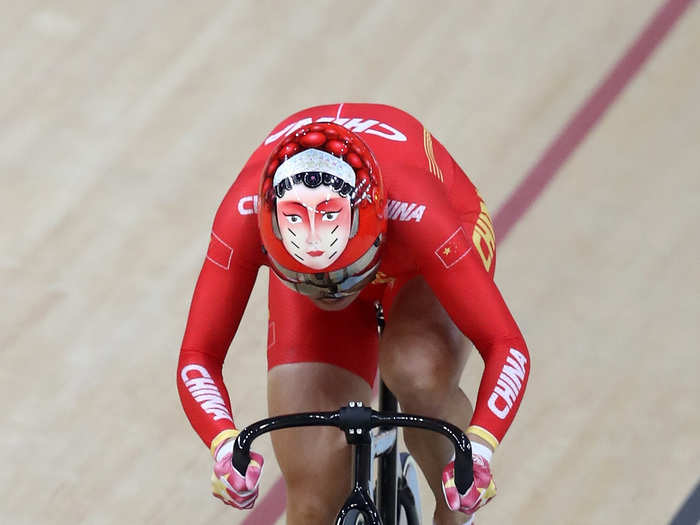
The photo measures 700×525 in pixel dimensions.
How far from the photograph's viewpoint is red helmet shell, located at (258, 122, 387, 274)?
9.57ft

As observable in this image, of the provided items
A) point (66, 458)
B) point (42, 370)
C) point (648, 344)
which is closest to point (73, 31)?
point (42, 370)

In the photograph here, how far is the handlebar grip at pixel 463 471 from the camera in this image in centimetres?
280

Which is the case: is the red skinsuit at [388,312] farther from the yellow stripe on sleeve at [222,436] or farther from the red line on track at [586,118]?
the red line on track at [586,118]

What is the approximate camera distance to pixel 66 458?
4.46 metres

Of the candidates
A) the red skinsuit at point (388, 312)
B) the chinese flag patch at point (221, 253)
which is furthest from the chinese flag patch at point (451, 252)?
the chinese flag patch at point (221, 253)

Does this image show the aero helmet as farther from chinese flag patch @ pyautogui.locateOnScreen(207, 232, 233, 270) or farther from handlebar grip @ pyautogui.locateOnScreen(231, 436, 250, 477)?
handlebar grip @ pyautogui.locateOnScreen(231, 436, 250, 477)

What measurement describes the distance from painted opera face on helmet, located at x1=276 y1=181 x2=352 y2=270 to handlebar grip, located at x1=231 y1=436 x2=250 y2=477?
1.34ft

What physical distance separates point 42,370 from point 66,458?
38 cm

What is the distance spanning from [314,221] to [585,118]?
2.93m

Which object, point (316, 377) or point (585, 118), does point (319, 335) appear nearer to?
point (316, 377)

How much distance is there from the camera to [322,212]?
288 cm

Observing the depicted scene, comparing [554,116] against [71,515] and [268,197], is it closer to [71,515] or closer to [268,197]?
[71,515]

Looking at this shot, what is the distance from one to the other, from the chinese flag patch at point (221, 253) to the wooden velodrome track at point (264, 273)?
138 cm

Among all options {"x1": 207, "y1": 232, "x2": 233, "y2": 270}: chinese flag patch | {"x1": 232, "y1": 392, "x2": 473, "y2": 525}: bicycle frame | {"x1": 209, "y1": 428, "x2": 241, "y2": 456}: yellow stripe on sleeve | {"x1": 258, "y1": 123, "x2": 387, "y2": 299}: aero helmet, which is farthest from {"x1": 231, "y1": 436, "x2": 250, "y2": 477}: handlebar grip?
{"x1": 207, "y1": 232, "x2": 233, "y2": 270}: chinese flag patch
